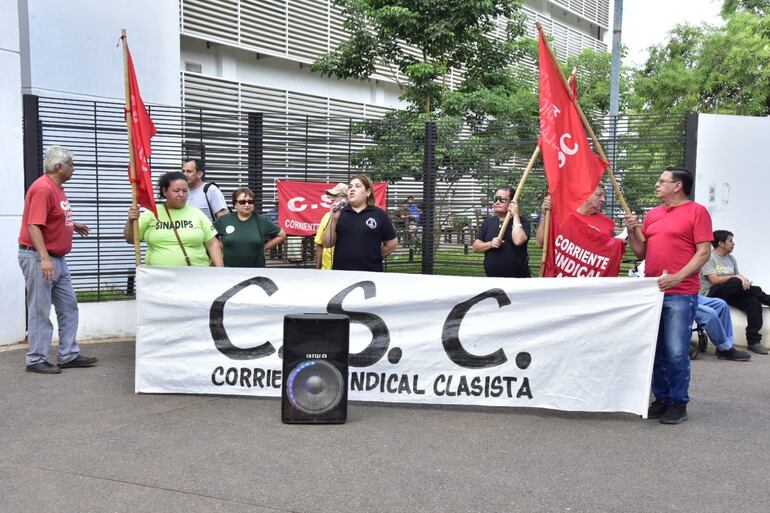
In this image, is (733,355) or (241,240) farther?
(733,355)

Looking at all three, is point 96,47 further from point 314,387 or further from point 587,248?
point 587,248

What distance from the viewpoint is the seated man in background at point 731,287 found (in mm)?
9539

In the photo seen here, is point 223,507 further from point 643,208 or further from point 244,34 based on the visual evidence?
point 244,34

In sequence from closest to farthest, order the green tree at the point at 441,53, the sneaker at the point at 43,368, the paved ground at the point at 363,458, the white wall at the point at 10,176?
the paved ground at the point at 363,458 < the sneaker at the point at 43,368 < the white wall at the point at 10,176 < the green tree at the point at 441,53

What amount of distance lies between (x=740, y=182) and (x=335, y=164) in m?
5.41

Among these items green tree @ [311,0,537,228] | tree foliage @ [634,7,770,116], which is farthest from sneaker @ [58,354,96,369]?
tree foliage @ [634,7,770,116]

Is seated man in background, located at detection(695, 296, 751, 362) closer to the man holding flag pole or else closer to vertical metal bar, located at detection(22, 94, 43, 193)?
the man holding flag pole

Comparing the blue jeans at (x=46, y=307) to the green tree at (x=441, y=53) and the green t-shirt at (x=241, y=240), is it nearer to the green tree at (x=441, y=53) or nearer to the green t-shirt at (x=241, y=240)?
the green t-shirt at (x=241, y=240)

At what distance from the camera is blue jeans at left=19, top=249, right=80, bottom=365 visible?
7.34 meters

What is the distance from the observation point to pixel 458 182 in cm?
1127

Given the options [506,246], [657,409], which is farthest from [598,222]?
[657,409]

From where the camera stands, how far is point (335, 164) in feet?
37.4

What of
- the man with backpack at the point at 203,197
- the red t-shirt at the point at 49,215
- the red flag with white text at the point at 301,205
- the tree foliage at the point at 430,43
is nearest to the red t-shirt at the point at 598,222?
the man with backpack at the point at 203,197

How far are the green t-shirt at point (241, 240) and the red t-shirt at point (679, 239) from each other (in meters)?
3.56
